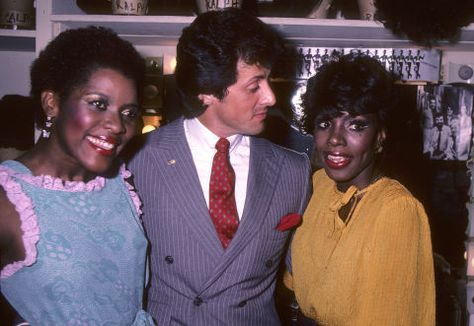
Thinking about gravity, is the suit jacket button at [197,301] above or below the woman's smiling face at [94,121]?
below

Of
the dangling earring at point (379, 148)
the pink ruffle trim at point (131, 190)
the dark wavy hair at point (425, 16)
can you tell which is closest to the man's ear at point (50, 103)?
the pink ruffle trim at point (131, 190)

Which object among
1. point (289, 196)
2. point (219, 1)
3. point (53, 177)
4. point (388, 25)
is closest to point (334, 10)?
point (388, 25)

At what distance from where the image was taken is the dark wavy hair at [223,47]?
A: 66.4 inches

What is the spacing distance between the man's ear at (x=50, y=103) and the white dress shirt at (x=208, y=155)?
0.57 metres

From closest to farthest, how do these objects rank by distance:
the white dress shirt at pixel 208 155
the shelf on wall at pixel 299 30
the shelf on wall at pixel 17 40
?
the white dress shirt at pixel 208 155 → the shelf on wall at pixel 299 30 → the shelf on wall at pixel 17 40

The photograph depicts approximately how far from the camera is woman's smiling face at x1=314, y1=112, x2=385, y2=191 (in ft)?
5.14

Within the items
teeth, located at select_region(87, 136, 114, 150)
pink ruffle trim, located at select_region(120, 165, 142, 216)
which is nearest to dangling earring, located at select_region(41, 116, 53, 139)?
teeth, located at select_region(87, 136, 114, 150)

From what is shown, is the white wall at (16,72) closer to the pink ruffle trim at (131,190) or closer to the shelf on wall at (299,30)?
the shelf on wall at (299,30)

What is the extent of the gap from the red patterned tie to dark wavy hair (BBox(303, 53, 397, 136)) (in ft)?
1.26

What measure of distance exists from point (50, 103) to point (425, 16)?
149cm

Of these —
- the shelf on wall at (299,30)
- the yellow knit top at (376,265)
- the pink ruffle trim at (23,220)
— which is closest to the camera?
the pink ruffle trim at (23,220)

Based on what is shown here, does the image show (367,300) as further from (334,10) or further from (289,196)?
(334,10)

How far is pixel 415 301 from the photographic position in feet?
4.43

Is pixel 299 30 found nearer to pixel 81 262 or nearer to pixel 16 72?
pixel 81 262
